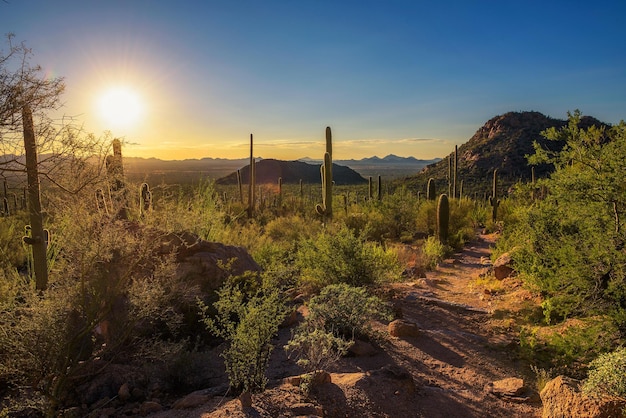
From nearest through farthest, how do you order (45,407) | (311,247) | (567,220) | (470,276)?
(45,407)
(567,220)
(311,247)
(470,276)

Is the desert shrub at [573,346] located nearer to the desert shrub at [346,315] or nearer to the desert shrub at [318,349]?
the desert shrub at [346,315]

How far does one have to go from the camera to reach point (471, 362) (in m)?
5.65

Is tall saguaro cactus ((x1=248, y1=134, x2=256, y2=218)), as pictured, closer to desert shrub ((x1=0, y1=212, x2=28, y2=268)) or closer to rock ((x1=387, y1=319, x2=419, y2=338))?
desert shrub ((x1=0, y1=212, x2=28, y2=268))

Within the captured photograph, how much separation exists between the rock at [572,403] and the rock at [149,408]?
144 inches

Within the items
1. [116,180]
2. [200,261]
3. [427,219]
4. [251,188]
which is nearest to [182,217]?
[200,261]

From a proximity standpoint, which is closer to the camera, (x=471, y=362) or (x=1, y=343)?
(x=1, y=343)

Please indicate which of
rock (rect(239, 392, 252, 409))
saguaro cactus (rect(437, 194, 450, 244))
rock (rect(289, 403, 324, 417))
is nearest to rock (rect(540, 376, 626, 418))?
rock (rect(289, 403, 324, 417))

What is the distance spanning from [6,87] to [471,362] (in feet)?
21.2

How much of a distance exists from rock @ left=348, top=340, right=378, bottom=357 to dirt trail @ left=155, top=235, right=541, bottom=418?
5 cm

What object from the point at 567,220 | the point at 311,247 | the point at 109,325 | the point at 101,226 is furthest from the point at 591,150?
the point at 109,325

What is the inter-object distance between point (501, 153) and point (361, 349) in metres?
54.0

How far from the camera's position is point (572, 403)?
404 cm

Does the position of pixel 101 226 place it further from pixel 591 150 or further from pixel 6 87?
pixel 591 150

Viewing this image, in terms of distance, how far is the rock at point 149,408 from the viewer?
419 cm
